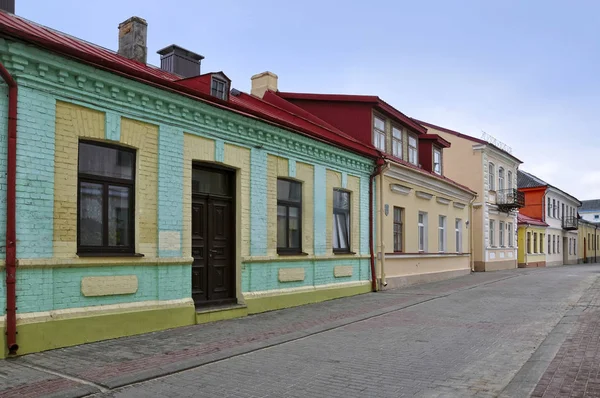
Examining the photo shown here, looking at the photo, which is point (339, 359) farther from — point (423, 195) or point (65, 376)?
point (423, 195)

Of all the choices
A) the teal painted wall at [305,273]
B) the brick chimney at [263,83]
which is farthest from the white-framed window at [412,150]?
the teal painted wall at [305,273]

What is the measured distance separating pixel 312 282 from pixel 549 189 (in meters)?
34.6

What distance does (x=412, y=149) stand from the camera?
2106cm

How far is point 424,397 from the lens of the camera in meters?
5.50

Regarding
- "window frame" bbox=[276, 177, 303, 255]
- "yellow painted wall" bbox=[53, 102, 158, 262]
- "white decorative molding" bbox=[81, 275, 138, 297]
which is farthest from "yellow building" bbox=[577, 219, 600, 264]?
"white decorative molding" bbox=[81, 275, 138, 297]

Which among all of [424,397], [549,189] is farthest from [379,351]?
[549,189]

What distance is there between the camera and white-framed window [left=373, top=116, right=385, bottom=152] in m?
17.9

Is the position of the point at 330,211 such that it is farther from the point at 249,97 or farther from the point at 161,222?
the point at 161,222

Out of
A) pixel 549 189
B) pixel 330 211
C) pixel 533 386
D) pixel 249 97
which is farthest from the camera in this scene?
pixel 549 189

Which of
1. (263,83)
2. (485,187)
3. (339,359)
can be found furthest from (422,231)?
(339,359)

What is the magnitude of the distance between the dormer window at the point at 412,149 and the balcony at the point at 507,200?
38.3 ft

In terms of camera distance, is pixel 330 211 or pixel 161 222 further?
pixel 330 211

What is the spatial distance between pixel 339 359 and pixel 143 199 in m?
4.19

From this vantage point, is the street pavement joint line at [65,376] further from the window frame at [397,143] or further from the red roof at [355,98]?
the window frame at [397,143]
